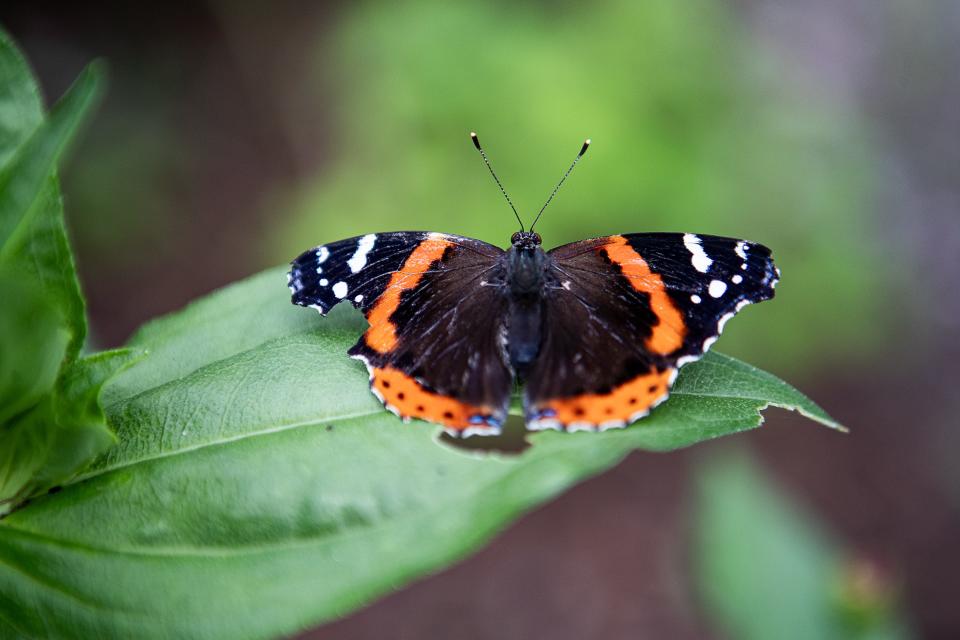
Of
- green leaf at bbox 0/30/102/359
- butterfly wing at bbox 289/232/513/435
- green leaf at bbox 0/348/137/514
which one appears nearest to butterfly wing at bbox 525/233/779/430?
butterfly wing at bbox 289/232/513/435

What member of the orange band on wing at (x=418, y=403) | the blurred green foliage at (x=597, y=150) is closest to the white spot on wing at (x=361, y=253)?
the orange band on wing at (x=418, y=403)

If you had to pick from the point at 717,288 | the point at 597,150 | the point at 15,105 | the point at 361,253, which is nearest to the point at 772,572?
the point at 717,288

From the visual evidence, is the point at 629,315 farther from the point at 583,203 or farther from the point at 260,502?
the point at 583,203

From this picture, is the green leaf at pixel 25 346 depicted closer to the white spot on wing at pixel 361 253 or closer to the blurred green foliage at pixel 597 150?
the white spot on wing at pixel 361 253

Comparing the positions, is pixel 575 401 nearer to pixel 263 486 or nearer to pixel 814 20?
pixel 263 486

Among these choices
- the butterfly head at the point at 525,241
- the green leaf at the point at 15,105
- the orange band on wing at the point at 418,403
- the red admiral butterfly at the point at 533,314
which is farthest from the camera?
the butterfly head at the point at 525,241

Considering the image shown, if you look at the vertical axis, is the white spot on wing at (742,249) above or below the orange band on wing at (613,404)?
above

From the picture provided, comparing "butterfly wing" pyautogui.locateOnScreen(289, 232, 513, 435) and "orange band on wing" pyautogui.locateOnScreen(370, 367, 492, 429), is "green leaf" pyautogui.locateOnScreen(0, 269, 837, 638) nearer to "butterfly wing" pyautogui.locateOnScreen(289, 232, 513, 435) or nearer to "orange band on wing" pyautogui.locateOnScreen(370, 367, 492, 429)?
"orange band on wing" pyautogui.locateOnScreen(370, 367, 492, 429)
